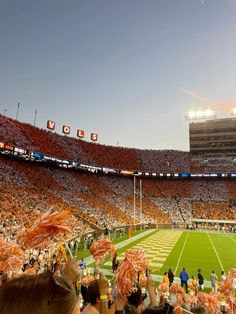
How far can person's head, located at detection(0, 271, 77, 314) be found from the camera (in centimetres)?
103

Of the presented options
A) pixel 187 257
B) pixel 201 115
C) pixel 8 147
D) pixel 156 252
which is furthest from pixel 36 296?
pixel 201 115

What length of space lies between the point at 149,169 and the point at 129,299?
214 ft

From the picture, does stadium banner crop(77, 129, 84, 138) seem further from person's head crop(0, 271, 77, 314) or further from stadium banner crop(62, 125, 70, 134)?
person's head crop(0, 271, 77, 314)

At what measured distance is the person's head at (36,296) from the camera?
103 cm

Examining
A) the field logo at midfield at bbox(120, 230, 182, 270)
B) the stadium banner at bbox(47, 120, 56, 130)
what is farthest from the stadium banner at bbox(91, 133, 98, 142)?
the field logo at midfield at bbox(120, 230, 182, 270)

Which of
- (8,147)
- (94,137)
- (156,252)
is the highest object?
(94,137)

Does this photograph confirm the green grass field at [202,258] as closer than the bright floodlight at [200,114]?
Yes

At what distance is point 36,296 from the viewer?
1063 mm

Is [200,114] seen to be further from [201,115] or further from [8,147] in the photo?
[8,147]

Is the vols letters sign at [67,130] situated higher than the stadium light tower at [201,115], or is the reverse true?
the stadium light tower at [201,115]

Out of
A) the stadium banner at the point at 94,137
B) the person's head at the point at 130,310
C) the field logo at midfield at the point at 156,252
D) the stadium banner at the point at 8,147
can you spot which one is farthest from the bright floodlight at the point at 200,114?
the person's head at the point at 130,310

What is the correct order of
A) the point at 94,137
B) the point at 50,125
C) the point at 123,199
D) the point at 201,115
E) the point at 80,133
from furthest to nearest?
the point at 201,115 < the point at 94,137 < the point at 80,133 < the point at 50,125 < the point at 123,199

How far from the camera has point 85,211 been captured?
130 feet

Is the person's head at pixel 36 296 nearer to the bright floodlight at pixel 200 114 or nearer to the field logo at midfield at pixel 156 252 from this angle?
the field logo at midfield at pixel 156 252
